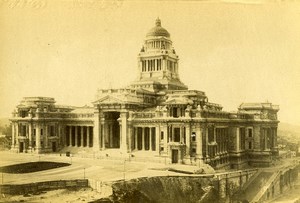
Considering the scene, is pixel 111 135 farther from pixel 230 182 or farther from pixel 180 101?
pixel 230 182

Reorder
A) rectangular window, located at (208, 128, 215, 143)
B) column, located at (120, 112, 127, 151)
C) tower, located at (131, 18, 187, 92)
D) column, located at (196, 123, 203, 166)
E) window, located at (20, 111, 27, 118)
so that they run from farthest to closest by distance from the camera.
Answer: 1. tower, located at (131, 18, 187, 92)
2. window, located at (20, 111, 27, 118)
3. column, located at (120, 112, 127, 151)
4. rectangular window, located at (208, 128, 215, 143)
5. column, located at (196, 123, 203, 166)

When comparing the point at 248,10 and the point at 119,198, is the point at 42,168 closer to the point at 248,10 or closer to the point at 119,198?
the point at 119,198

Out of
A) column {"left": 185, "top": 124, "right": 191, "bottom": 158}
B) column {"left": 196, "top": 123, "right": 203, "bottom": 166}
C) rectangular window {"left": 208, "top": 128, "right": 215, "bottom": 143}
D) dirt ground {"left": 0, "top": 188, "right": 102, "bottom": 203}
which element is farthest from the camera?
rectangular window {"left": 208, "top": 128, "right": 215, "bottom": 143}

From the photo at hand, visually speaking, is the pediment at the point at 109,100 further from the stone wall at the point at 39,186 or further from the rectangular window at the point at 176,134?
the stone wall at the point at 39,186

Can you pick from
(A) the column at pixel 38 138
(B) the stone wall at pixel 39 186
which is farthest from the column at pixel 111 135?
(B) the stone wall at pixel 39 186

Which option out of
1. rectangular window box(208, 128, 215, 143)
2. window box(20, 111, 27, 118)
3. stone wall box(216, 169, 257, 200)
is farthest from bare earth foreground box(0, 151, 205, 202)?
window box(20, 111, 27, 118)

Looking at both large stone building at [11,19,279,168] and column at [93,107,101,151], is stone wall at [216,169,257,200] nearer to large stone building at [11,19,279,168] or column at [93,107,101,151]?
large stone building at [11,19,279,168]

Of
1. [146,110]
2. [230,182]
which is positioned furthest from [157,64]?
[230,182]
